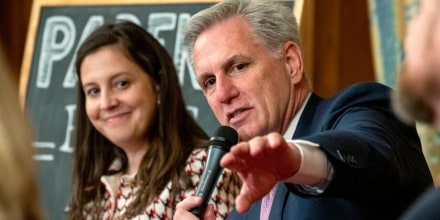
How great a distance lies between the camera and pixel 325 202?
5.64 feet

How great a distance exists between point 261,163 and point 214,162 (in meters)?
0.20

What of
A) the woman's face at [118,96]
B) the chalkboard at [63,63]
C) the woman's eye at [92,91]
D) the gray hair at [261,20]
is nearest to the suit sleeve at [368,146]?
the gray hair at [261,20]

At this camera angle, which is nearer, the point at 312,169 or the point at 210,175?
the point at 312,169

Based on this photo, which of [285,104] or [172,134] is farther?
[172,134]

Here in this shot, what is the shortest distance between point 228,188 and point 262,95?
1.56ft

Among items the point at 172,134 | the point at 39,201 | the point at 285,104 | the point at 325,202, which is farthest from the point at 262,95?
the point at 39,201

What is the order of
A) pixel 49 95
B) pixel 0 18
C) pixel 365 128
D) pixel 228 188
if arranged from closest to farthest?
1. pixel 365 128
2. pixel 228 188
3. pixel 49 95
4. pixel 0 18

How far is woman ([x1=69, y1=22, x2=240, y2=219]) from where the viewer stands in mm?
2453

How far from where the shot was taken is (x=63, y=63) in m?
3.30

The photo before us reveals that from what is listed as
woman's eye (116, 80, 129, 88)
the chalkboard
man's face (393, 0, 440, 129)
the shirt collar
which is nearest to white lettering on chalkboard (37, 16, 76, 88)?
the chalkboard

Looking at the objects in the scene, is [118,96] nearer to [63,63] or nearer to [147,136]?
[147,136]

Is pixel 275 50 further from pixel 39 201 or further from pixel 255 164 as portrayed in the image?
pixel 39 201

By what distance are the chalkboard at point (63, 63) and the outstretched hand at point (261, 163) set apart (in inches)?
64.3

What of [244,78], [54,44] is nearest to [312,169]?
[244,78]
